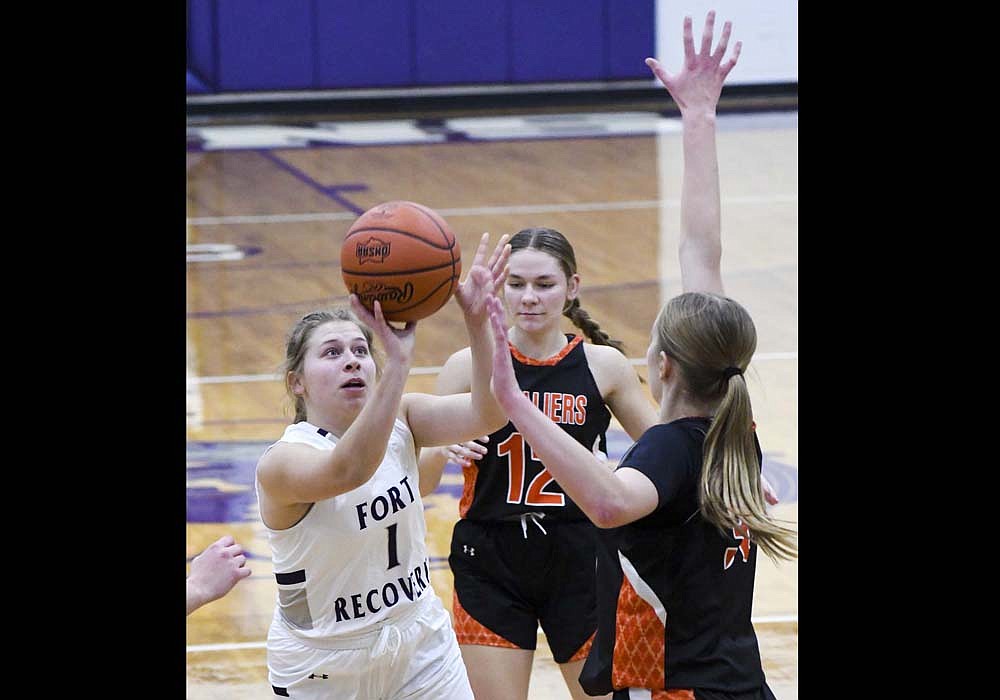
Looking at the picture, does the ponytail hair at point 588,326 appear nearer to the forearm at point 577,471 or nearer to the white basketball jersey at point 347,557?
the white basketball jersey at point 347,557

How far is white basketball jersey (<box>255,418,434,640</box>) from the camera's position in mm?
3617

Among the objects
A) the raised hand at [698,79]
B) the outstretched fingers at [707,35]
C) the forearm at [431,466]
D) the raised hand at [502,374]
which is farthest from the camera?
the forearm at [431,466]

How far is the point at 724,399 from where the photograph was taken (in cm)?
317

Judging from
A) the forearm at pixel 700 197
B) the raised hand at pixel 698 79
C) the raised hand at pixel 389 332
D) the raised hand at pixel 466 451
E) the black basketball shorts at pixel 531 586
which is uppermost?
the raised hand at pixel 698 79

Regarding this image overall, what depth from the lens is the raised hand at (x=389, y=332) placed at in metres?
3.25

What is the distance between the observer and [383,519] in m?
3.65

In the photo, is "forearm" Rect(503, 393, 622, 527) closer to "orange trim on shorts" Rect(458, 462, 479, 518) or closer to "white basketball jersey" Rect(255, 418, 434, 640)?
"white basketball jersey" Rect(255, 418, 434, 640)

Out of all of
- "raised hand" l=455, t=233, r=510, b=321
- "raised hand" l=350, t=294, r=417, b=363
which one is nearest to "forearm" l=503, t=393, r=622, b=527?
"raised hand" l=350, t=294, r=417, b=363

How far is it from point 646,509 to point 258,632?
343cm

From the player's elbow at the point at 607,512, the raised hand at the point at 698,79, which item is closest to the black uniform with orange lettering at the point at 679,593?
the player's elbow at the point at 607,512

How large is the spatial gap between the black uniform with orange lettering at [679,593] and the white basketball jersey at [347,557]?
74 cm

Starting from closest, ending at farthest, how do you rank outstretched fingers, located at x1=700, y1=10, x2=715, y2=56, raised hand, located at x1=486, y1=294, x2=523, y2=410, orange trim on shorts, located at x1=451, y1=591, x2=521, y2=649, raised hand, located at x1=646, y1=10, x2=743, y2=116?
raised hand, located at x1=486, y1=294, x2=523, y2=410
outstretched fingers, located at x1=700, y1=10, x2=715, y2=56
raised hand, located at x1=646, y1=10, x2=743, y2=116
orange trim on shorts, located at x1=451, y1=591, x2=521, y2=649
